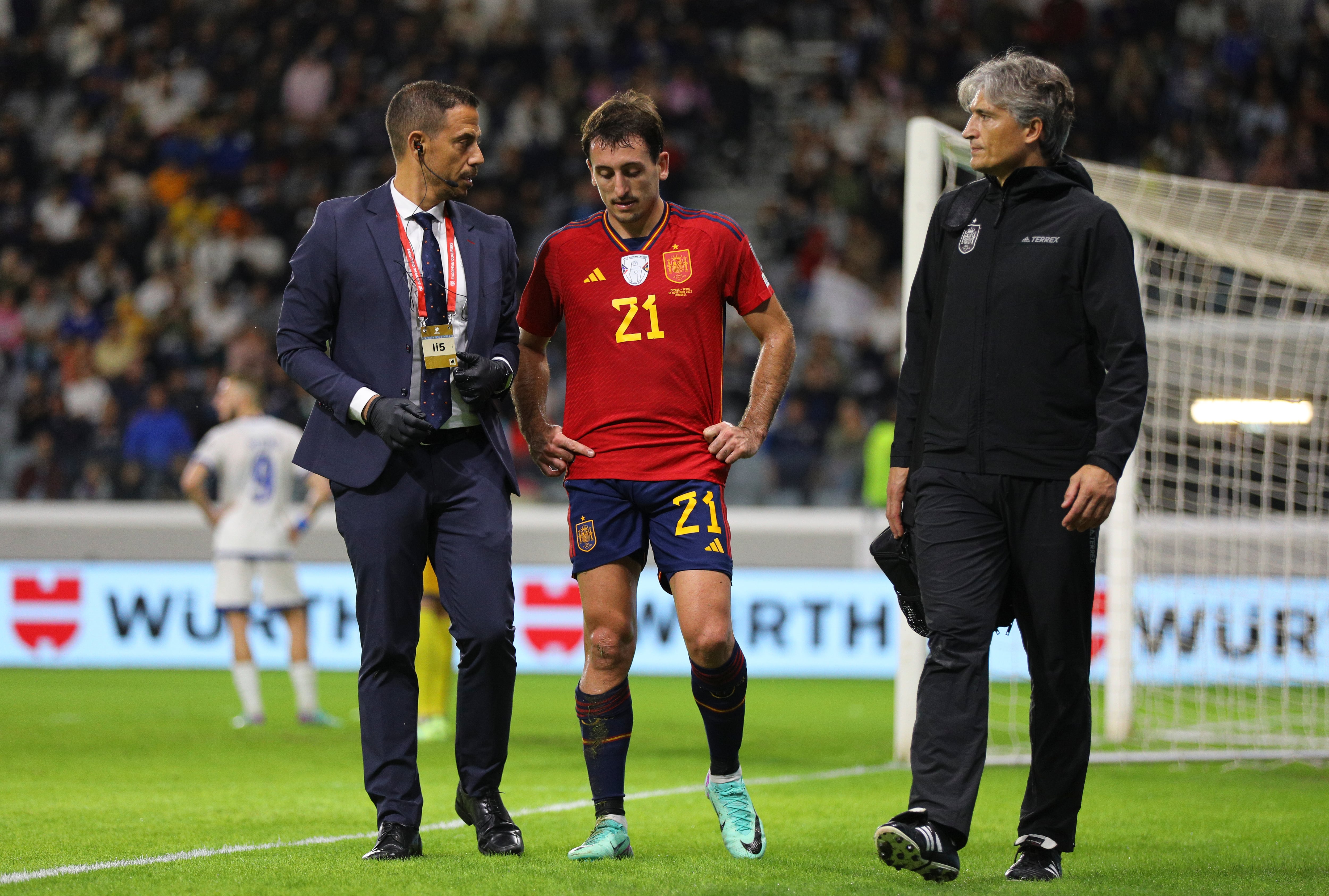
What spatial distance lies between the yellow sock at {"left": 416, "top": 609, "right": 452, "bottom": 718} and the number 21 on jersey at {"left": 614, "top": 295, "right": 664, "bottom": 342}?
13.3ft

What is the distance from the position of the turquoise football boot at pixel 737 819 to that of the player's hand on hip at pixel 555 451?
3.30ft

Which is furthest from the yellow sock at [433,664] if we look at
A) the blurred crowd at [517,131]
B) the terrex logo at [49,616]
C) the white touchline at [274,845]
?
the blurred crowd at [517,131]

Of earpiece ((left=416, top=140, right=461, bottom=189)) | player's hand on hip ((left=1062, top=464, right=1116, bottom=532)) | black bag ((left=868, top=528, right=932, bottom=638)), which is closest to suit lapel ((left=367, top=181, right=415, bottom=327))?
earpiece ((left=416, top=140, right=461, bottom=189))

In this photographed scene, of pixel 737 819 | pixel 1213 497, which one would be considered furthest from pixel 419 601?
pixel 1213 497

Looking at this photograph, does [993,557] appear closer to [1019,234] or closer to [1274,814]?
[1019,234]

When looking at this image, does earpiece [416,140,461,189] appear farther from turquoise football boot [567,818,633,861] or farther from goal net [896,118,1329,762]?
goal net [896,118,1329,762]

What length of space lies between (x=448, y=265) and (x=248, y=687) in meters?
5.58

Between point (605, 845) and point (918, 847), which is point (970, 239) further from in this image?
point (605, 845)

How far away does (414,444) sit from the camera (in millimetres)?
4293

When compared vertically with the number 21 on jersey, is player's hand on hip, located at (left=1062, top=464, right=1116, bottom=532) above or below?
below

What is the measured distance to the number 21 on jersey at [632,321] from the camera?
178 inches

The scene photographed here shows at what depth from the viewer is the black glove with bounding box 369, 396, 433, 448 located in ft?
13.9

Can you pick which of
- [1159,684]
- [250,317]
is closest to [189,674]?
[250,317]

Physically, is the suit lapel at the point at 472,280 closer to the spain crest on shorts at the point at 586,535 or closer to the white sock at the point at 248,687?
the spain crest on shorts at the point at 586,535
